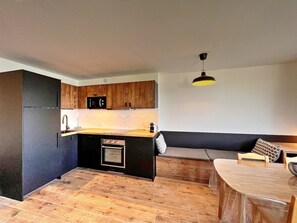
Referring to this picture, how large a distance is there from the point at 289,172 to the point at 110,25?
2.49 metres

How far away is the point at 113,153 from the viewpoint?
128 inches

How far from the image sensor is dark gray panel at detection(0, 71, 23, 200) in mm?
2232

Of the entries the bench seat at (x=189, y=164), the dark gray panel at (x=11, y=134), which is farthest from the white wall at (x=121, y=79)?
the dark gray panel at (x=11, y=134)

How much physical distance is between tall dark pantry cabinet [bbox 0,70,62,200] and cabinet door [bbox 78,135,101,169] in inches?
36.0

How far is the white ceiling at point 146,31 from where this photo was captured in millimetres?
1344

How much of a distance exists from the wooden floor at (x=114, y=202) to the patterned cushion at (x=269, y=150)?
1.16 m

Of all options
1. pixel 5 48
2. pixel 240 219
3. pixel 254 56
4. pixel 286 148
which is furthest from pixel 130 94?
pixel 286 148

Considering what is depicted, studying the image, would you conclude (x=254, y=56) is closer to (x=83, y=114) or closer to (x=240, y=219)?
(x=240, y=219)

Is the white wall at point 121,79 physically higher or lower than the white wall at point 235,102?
higher

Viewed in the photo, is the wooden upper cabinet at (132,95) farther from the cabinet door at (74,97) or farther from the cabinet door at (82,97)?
the cabinet door at (74,97)

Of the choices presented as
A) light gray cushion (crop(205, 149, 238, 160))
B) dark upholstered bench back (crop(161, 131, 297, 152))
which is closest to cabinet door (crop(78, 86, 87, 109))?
dark upholstered bench back (crop(161, 131, 297, 152))

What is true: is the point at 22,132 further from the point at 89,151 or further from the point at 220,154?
the point at 220,154

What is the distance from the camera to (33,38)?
1905 millimetres

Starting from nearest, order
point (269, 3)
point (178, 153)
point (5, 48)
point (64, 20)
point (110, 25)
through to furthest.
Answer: point (269, 3), point (64, 20), point (110, 25), point (5, 48), point (178, 153)
